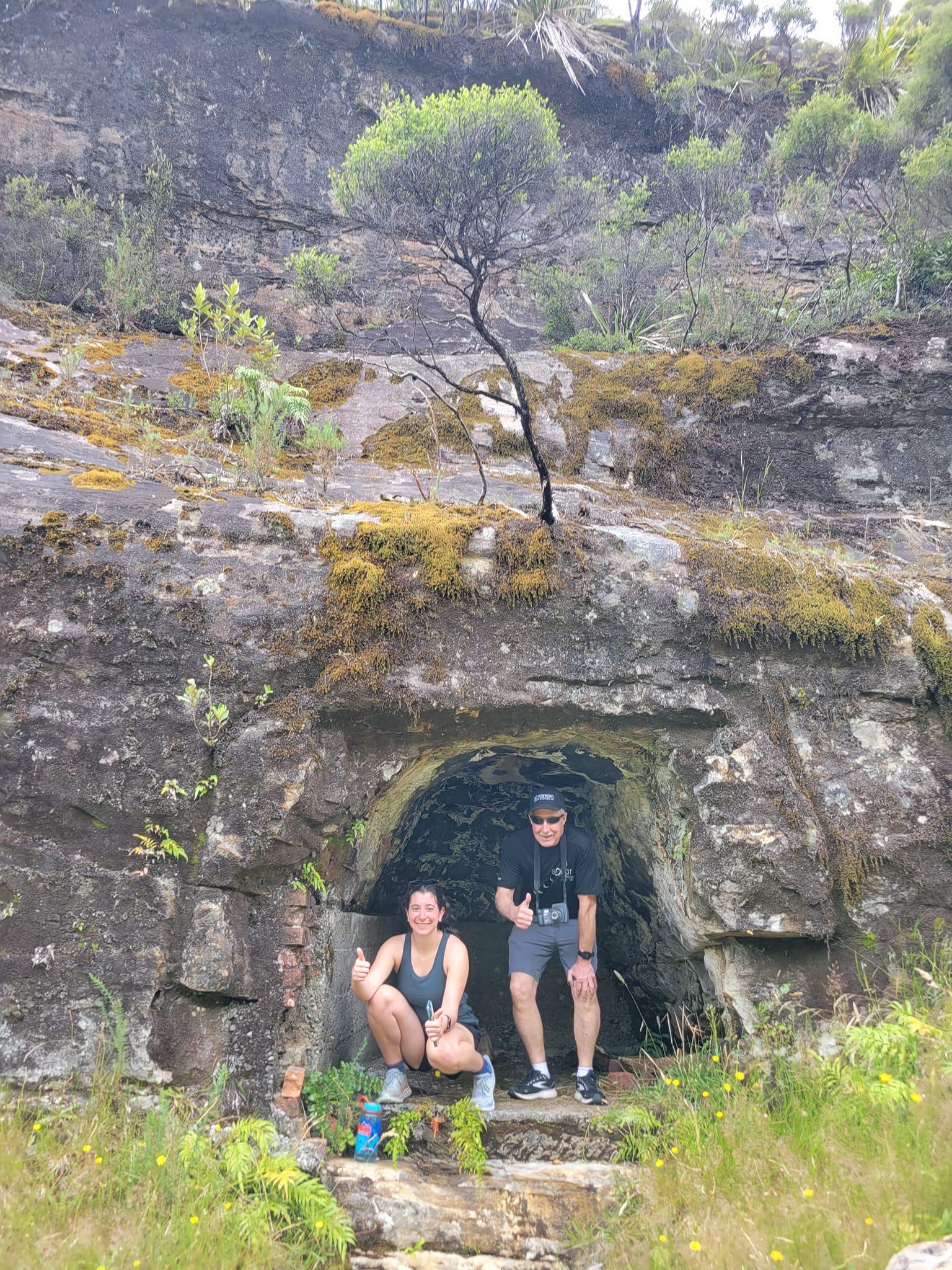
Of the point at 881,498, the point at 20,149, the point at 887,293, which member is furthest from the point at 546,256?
the point at 20,149

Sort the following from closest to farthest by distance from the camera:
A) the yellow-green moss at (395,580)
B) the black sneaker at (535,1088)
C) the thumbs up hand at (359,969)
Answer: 1. the thumbs up hand at (359,969)
2. the yellow-green moss at (395,580)
3. the black sneaker at (535,1088)

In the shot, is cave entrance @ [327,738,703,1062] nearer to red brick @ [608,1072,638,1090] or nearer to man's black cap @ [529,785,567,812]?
man's black cap @ [529,785,567,812]

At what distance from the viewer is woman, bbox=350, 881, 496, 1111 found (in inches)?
178

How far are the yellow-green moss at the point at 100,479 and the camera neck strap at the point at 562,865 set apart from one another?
3.63 m

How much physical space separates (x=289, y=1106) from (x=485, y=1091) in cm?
124

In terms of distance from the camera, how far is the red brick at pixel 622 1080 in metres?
5.00

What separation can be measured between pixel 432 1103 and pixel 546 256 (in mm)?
10522

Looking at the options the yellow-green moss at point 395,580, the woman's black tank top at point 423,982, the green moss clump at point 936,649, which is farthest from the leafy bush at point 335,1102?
the green moss clump at point 936,649

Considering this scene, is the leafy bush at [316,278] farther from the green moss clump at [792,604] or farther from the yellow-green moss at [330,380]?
the green moss clump at [792,604]

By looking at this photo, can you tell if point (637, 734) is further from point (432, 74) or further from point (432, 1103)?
point (432, 74)

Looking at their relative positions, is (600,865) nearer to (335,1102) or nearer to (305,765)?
(335,1102)

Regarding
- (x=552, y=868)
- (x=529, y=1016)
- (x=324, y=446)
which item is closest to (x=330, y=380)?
(x=324, y=446)

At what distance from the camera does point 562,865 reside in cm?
521

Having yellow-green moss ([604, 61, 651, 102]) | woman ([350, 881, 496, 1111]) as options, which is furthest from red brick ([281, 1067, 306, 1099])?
yellow-green moss ([604, 61, 651, 102])
